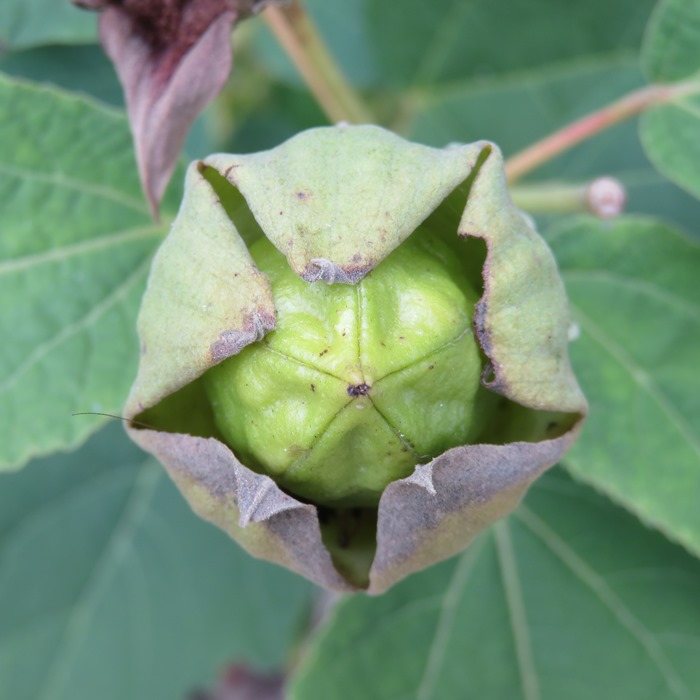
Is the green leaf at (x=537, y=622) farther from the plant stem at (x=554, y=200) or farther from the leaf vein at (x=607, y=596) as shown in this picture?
the plant stem at (x=554, y=200)

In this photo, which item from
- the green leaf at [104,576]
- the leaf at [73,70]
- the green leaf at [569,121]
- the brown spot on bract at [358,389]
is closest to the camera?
the brown spot on bract at [358,389]

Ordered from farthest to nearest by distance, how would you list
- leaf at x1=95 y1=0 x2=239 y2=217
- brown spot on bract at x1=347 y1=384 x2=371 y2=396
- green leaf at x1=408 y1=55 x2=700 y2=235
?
green leaf at x1=408 y1=55 x2=700 y2=235 → leaf at x1=95 y1=0 x2=239 y2=217 → brown spot on bract at x1=347 y1=384 x2=371 y2=396

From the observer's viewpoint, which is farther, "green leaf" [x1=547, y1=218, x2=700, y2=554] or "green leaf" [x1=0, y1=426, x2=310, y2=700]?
"green leaf" [x1=0, y1=426, x2=310, y2=700]

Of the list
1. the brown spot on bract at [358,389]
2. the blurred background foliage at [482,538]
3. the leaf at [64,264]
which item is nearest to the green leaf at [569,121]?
the blurred background foliage at [482,538]

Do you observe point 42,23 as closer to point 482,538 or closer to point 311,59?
point 311,59

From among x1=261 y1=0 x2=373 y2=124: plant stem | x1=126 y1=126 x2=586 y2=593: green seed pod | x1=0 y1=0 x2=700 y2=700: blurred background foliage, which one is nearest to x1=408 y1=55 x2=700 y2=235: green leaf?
x1=0 y1=0 x2=700 y2=700: blurred background foliage

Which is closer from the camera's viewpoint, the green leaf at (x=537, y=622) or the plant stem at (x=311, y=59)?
the plant stem at (x=311, y=59)

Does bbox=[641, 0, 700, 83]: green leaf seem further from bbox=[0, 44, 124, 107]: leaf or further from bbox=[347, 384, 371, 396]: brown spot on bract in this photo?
bbox=[0, 44, 124, 107]: leaf

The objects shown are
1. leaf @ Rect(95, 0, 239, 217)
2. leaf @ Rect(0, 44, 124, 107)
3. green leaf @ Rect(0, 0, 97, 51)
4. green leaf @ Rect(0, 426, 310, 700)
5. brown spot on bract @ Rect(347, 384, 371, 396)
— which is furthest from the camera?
green leaf @ Rect(0, 426, 310, 700)
